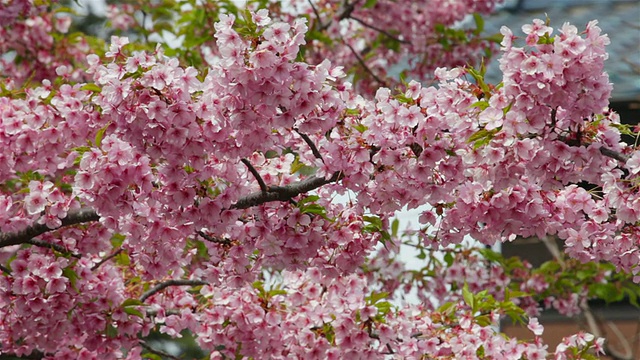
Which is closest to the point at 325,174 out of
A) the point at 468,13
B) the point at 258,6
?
the point at 258,6

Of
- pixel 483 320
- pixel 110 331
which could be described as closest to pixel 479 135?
pixel 483 320

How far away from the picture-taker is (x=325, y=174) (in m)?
3.49

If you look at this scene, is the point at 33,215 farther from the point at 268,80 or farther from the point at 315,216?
the point at 268,80

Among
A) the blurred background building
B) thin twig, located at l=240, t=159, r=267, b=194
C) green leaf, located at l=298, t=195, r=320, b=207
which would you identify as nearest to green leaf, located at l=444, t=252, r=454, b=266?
the blurred background building

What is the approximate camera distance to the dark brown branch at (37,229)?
393cm

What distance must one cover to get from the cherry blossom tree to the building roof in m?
7.75

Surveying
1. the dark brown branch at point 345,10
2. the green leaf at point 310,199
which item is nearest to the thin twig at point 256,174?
the green leaf at point 310,199

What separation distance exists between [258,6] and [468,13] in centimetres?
246

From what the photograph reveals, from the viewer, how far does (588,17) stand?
1358cm

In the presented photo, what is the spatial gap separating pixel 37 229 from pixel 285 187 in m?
1.14

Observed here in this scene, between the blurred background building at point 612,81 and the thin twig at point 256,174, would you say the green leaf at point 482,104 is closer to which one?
the thin twig at point 256,174

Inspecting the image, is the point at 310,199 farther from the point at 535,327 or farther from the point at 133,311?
the point at 535,327

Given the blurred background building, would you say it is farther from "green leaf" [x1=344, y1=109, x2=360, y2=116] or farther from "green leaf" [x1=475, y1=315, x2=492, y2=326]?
"green leaf" [x1=344, y1=109, x2=360, y2=116]

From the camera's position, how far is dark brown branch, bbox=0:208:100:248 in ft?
12.9
